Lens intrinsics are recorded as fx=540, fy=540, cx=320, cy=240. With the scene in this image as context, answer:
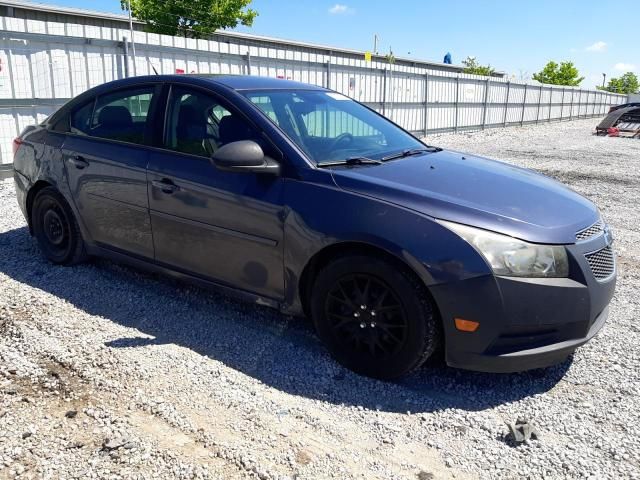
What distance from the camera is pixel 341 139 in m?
3.74

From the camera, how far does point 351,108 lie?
440cm

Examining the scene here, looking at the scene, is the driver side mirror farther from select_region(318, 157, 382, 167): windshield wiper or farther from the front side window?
select_region(318, 157, 382, 167): windshield wiper

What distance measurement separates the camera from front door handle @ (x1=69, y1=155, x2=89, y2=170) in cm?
428

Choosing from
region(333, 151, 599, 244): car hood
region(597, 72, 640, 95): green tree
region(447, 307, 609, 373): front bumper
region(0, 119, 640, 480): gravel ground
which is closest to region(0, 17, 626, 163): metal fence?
region(0, 119, 640, 480): gravel ground

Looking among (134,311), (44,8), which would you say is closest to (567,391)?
(134,311)

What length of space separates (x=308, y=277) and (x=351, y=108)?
5.80 ft

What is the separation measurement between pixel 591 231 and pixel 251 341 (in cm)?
218

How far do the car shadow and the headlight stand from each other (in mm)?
776

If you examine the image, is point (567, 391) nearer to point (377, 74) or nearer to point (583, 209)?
point (583, 209)

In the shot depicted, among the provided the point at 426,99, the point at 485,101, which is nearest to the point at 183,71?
the point at 426,99

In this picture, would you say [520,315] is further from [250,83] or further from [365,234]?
[250,83]

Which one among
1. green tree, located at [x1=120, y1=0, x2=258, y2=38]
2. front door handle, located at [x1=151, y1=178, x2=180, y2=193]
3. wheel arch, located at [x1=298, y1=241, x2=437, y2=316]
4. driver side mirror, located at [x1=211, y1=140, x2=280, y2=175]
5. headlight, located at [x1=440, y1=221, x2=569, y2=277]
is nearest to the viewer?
headlight, located at [x1=440, y1=221, x2=569, y2=277]

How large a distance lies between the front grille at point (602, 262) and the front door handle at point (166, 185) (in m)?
2.58

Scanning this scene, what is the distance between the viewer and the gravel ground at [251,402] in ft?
8.02
